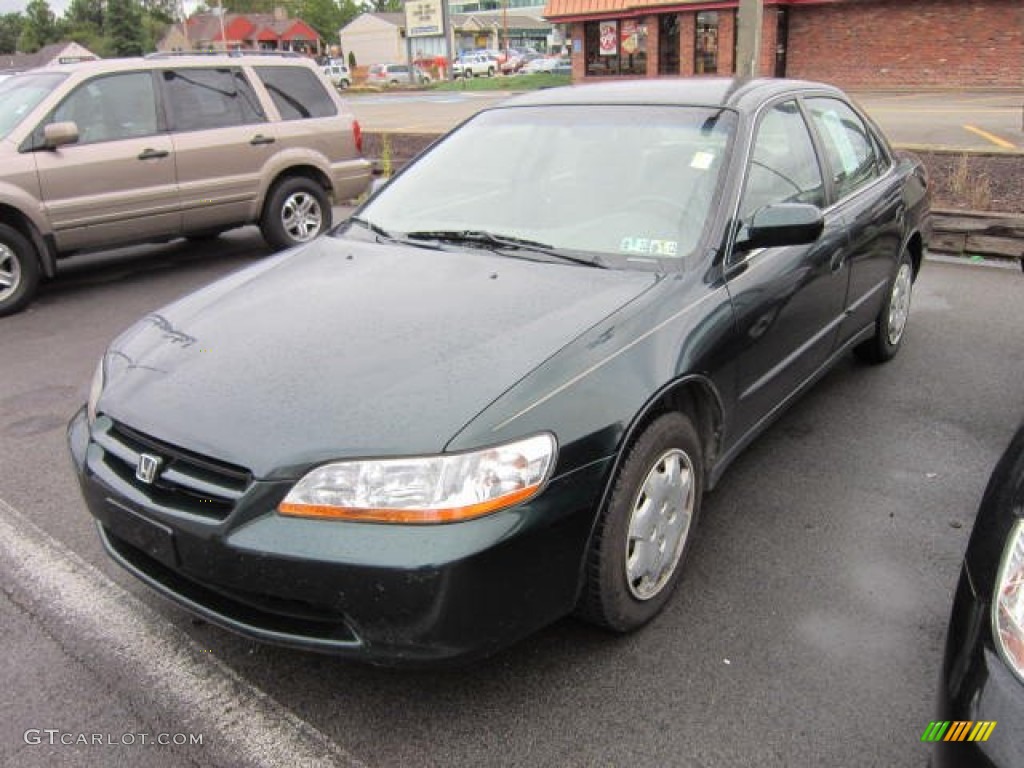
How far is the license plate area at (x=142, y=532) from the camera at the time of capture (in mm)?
2396

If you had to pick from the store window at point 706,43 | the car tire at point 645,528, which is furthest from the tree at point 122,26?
the car tire at point 645,528

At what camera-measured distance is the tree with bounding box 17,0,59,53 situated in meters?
89.2

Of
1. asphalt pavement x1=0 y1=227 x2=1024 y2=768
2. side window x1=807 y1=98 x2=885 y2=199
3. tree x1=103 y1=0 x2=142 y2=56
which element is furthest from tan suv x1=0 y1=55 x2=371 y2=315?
tree x1=103 y1=0 x2=142 y2=56

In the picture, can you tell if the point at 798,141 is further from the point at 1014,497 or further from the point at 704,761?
the point at 704,761

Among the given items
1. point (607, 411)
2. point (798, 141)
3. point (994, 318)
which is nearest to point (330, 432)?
point (607, 411)

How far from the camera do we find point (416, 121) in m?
21.8

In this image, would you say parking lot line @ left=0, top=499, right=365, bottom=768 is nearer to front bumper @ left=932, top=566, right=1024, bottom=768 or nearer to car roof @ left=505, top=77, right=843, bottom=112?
front bumper @ left=932, top=566, right=1024, bottom=768

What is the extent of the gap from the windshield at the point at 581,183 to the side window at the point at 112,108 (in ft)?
14.2

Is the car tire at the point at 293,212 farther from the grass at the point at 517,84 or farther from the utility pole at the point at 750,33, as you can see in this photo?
the grass at the point at 517,84

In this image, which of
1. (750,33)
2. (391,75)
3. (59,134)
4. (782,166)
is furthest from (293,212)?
(391,75)

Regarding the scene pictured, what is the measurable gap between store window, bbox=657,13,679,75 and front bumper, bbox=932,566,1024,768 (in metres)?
30.9

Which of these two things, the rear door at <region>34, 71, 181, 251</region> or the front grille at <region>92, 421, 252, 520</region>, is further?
the rear door at <region>34, 71, 181, 251</region>

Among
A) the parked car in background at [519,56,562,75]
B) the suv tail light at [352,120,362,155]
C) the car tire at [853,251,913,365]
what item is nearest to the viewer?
the car tire at [853,251,913,365]

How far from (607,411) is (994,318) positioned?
4.60m
